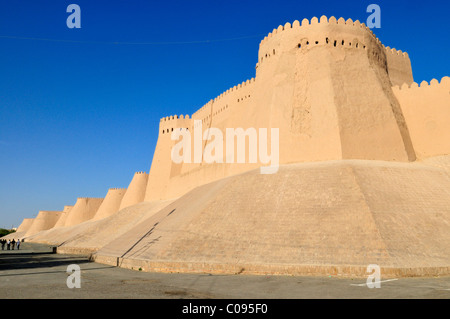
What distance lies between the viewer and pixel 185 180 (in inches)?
1184

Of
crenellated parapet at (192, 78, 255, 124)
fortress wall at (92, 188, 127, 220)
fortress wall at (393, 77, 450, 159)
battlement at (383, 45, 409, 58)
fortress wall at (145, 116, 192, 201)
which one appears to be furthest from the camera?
fortress wall at (92, 188, 127, 220)

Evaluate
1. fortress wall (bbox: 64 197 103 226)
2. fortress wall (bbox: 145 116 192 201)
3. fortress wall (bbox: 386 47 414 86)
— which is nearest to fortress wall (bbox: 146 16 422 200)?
fortress wall (bbox: 386 47 414 86)

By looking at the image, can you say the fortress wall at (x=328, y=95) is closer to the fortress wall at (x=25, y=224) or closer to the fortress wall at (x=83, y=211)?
the fortress wall at (x=83, y=211)

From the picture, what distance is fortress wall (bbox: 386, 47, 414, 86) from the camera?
798 inches

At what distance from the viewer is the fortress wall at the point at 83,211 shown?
169 ft

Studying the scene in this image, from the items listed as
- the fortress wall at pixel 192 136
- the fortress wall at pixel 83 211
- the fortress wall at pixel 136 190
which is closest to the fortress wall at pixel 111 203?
the fortress wall at pixel 136 190

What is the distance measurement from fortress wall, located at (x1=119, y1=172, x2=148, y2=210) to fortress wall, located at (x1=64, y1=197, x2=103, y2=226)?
569 inches

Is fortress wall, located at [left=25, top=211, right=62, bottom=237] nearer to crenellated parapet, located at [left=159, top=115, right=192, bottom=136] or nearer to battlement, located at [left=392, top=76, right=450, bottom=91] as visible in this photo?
crenellated parapet, located at [left=159, top=115, right=192, bottom=136]

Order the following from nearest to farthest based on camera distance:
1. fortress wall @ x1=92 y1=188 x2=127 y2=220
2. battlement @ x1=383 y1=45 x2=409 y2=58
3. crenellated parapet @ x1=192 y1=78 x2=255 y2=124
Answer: battlement @ x1=383 y1=45 x2=409 y2=58, crenellated parapet @ x1=192 y1=78 x2=255 y2=124, fortress wall @ x1=92 y1=188 x2=127 y2=220

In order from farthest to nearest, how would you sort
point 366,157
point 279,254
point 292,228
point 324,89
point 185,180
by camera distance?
point 185,180 < point 324,89 < point 366,157 < point 292,228 < point 279,254

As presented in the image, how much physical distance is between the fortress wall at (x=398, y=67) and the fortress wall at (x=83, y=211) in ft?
146
